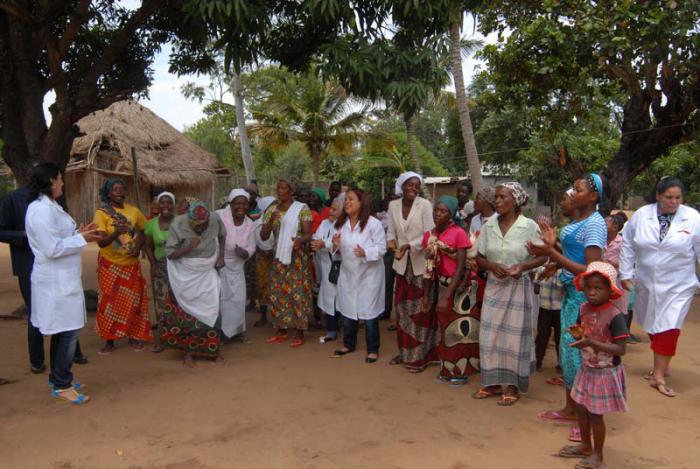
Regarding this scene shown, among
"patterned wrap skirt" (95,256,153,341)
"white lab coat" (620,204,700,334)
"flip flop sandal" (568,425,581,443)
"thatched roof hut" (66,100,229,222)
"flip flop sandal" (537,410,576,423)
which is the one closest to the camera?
"flip flop sandal" (568,425,581,443)

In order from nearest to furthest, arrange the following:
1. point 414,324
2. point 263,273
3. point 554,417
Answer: point 554,417 → point 414,324 → point 263,273

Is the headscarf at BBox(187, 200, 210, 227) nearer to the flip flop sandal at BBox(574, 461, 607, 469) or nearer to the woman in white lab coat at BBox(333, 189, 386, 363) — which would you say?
the woman in white lab coat at BBox(333, 189, 386, 363)

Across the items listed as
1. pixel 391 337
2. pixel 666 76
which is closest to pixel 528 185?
pixel 666 76

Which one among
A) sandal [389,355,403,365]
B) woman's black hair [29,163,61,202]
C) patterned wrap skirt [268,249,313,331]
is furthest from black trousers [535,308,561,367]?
woman's black hair [29,163,61,202]

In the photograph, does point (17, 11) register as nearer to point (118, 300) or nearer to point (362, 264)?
point (118, 300)

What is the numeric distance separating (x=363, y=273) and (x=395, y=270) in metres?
0.39

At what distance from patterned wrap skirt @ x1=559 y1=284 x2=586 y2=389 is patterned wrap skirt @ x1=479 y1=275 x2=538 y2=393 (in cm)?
37

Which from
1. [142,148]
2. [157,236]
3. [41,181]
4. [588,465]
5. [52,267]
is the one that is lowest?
[588,465]

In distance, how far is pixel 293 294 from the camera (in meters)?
6.08

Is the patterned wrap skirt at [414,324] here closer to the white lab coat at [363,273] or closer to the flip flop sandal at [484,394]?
the white lab coat at [363,273]

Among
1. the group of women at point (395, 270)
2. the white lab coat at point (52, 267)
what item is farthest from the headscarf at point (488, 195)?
the white lab coat at point (52, 267)

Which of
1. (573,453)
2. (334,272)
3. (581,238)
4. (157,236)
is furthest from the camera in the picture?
(334,272)

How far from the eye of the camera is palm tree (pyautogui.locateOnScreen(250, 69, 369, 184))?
22.7 metres

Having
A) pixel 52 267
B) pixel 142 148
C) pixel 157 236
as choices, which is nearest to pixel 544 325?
pixel 157 236
